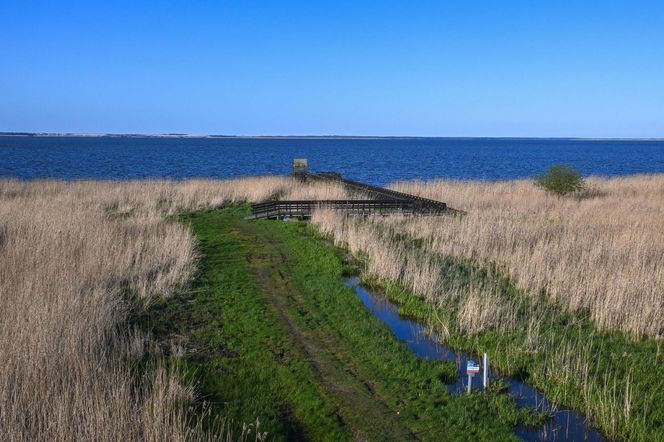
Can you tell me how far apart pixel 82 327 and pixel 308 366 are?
324 centimetres

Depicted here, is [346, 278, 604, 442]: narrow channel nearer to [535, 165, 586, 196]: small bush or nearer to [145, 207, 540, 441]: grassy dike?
[145, 207, 540, 441]: grassy dike

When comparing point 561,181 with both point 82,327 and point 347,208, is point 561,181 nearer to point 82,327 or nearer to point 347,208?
point 347,208

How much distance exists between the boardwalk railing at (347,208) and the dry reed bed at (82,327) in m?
5.16

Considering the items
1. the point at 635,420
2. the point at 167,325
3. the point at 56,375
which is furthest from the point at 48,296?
the point at 635,420

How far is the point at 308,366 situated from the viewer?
26.3ft

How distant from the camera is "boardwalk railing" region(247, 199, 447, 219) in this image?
2189cm

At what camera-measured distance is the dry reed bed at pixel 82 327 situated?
5254 millimetres

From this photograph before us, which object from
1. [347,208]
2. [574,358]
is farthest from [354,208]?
[574,358]

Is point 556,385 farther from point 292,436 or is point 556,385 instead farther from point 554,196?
point 554,196

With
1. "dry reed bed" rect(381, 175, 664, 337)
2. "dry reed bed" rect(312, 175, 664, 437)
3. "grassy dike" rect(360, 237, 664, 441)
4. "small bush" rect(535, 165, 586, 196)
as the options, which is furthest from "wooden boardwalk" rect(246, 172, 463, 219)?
"small bush" rect(535, 165, 586, 196)

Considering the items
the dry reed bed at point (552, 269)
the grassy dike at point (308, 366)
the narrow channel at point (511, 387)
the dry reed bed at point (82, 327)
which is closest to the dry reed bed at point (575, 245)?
the dry reed bed at point (552, 269)

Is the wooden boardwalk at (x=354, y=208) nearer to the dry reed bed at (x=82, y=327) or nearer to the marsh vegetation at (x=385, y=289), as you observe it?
the marsh vegetation at (x=385, y=289)

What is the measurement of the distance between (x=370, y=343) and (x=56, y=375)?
4.74 metres

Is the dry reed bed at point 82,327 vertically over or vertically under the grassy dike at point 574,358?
over
